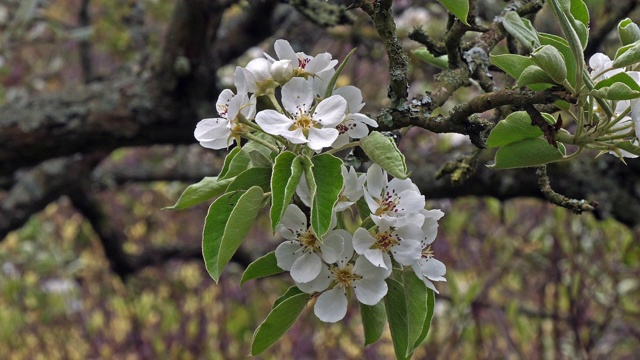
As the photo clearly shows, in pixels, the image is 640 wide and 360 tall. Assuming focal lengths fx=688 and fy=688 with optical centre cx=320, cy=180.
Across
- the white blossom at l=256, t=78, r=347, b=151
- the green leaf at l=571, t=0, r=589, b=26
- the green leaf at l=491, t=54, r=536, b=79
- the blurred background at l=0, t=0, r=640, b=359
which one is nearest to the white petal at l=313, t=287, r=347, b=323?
the white blossom at l=256, t=78, r=347, b=151

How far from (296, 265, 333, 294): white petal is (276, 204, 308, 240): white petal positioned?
0.05 meters

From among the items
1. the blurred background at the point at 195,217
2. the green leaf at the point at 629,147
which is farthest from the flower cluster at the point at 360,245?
the blurred background at the point at 195,217

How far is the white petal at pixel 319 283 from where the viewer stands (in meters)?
0.84

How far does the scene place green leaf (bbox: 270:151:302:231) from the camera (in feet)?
2.39

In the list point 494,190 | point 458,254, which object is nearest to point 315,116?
point 494,190

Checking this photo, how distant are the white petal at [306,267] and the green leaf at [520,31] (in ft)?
1.21

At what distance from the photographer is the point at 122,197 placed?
201 inches

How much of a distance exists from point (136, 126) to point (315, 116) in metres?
1.46

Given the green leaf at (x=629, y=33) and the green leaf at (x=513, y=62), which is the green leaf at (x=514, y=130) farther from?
the green leaf at (x=629, y=33)

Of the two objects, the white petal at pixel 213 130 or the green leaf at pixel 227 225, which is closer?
the green leaf at pixel 227 225

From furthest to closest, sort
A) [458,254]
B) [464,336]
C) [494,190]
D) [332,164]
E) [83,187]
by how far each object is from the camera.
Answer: [458,254] < [464,336] < [83,187] < [494,190] < [332,164]

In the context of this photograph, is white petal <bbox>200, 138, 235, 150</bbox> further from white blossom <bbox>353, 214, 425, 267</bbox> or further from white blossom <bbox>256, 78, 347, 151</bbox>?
white blossom <bbox>353, 214, 425, 267</bbox>

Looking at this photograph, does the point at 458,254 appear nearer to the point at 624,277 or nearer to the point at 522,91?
the point at 624,277

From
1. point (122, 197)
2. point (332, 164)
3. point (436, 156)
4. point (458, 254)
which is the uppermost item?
point (332, 164)
